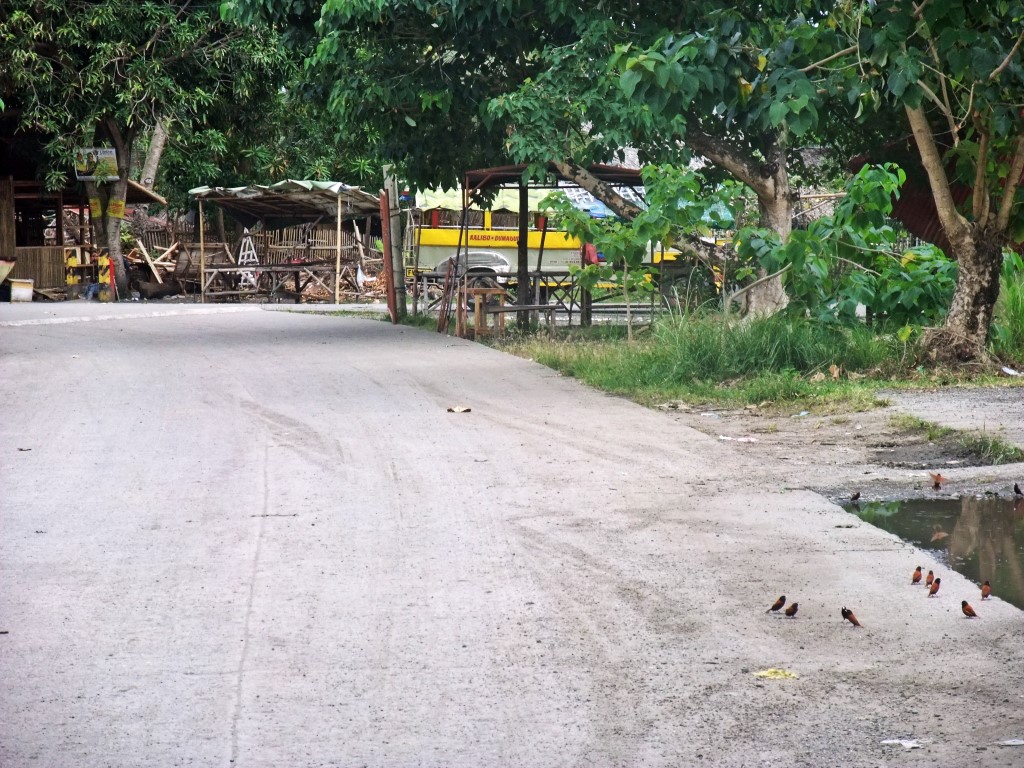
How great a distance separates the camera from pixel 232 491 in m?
7.27

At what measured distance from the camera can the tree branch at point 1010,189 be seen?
11.5 metres

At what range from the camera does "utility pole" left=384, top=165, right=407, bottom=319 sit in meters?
20.7

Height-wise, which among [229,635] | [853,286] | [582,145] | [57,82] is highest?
[57,82]

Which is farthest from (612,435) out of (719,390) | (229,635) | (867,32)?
(229,635)

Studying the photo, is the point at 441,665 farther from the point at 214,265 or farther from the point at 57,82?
the point at 214,265

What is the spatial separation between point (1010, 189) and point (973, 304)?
1049 millimetres

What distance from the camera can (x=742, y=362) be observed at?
1182 centimetres

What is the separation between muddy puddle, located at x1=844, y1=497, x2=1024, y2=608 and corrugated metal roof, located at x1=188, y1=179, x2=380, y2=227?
20.5 metres

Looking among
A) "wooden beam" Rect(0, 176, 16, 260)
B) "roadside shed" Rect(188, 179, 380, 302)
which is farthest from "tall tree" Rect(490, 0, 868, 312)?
"wooden beam" Rect(0, 176, 16, 260)

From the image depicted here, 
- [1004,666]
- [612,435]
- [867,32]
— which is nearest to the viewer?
[1004,666]

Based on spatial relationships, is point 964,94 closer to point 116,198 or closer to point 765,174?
point 765,174

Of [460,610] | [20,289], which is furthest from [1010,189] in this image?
[20,289]

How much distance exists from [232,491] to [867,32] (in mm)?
6201

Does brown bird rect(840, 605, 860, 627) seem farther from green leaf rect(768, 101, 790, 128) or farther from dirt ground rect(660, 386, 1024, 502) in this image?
green leaf rect(768, 101, 790, 128)
